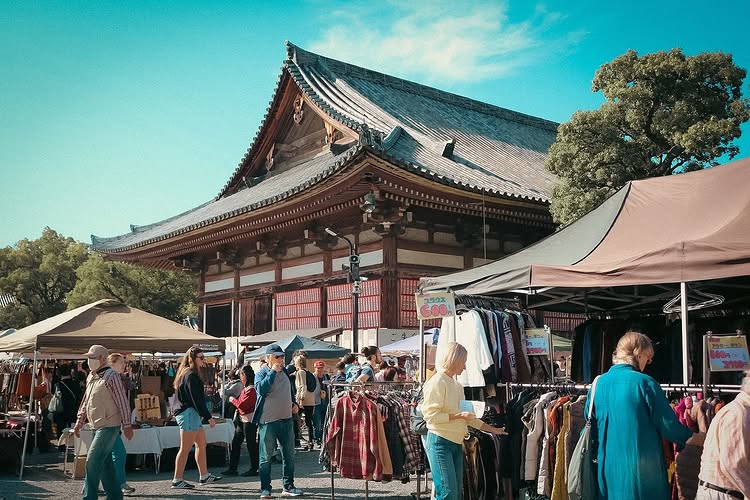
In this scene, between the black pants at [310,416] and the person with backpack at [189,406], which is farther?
the black pants at [310,416]

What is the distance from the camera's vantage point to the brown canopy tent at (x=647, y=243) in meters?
5.45

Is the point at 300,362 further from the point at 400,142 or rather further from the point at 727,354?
the point at 400,142

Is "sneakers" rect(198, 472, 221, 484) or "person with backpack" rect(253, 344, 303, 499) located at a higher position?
"person with backpack" rect(253, 344, 303, 499)

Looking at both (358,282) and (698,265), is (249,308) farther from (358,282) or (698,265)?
(698,265)

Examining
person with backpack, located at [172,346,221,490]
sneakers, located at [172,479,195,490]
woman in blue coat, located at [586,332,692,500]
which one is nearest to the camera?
woman in blue coat, located at [586,332,692,500]

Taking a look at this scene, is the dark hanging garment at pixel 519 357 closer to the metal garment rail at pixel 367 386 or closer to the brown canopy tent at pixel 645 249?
the brown canopy tent at pixel 645 249

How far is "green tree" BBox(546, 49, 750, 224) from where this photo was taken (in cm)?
1419

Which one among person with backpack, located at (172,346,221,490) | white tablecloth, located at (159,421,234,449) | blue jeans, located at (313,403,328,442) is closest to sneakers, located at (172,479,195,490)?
person with backpack, located at (172,346,221,490)

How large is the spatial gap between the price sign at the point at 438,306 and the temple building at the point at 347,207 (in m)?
7.87

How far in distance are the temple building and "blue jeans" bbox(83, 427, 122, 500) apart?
8902 millimetres

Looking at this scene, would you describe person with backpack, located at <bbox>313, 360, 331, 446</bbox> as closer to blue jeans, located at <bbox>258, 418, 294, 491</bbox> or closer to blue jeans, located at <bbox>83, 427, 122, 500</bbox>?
blue jeans, located at <bbox>258, 418, 294, 491</bbox>

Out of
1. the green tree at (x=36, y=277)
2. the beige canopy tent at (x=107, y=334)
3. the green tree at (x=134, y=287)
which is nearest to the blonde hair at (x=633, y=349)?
the beige canopy tent at (x=107, y=334)

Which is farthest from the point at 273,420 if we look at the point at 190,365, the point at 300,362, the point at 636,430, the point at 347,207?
the point at 347,207

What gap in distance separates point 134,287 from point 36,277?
8.73m
